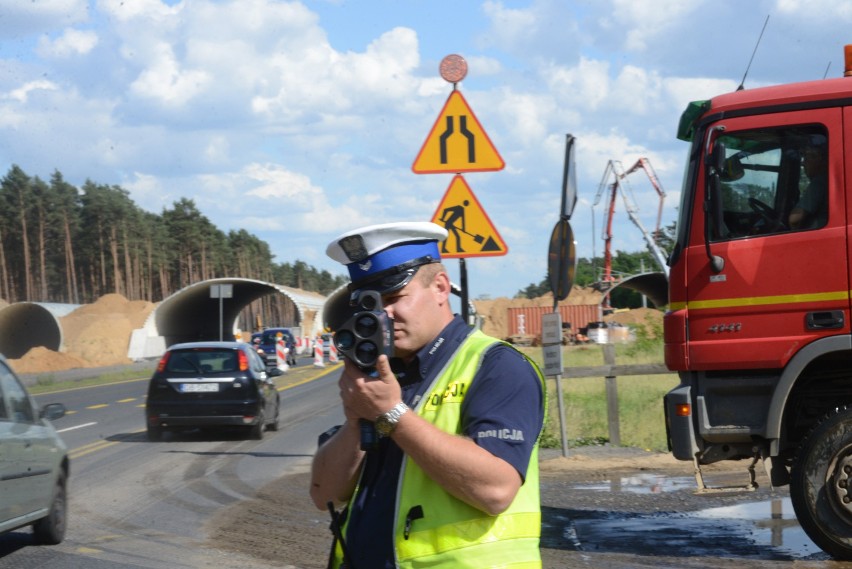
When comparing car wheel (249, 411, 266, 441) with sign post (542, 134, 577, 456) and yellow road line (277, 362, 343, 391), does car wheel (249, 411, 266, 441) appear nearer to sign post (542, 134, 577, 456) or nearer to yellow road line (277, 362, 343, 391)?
sign post (542, 134, 577, 456)

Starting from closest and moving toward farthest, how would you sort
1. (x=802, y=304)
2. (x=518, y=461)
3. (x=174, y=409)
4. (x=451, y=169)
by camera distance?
1. (x=518, y=461)
2. (x=802, y=304)
3. (x=451, y=169)
4. (x=174, y=409)

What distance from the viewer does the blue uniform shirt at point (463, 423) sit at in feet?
9.77

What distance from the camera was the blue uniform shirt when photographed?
2.98 m

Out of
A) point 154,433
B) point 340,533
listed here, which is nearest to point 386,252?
point 340,533

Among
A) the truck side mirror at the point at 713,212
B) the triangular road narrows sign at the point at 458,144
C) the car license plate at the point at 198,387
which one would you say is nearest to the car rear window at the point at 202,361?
the car license plate at the point at 198,387

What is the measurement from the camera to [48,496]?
31.9ft

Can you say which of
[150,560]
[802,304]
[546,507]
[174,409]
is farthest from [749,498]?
[174,409]

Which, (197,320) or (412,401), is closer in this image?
(412,401)

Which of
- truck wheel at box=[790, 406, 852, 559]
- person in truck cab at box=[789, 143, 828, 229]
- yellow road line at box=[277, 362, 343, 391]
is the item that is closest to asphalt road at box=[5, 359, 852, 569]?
truck wheel at box=[790, 406, 852, 559]

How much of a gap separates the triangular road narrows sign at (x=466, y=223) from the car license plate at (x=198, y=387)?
929cm

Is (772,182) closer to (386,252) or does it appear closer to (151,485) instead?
(386,252)

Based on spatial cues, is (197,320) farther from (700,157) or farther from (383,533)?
(383,533)

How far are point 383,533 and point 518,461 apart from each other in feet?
1.31

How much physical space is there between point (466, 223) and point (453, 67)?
1.44 meters
